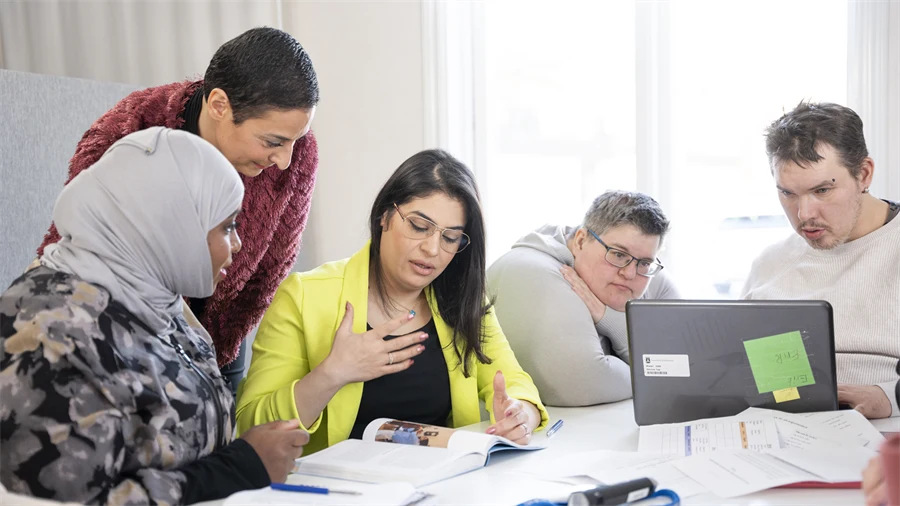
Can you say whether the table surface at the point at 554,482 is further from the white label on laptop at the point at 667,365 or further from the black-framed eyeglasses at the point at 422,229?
the black-framed eyeglasses at the point at 422,229

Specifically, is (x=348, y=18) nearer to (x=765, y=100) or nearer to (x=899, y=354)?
(x=765, y=100)

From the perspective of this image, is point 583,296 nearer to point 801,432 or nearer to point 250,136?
point 801,432

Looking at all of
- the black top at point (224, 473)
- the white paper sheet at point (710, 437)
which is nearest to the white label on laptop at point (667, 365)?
the white paper sheet at point (710, 437)

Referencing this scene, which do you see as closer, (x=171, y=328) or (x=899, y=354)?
(x=171, y=328)

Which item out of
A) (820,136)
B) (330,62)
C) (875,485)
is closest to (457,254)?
(820,136)

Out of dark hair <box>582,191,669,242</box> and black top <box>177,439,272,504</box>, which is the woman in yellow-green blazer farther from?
dark hair <box>582,191,669,242</box>

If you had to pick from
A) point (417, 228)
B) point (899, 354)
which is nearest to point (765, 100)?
point (899, 354)

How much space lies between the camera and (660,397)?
1.73 metres

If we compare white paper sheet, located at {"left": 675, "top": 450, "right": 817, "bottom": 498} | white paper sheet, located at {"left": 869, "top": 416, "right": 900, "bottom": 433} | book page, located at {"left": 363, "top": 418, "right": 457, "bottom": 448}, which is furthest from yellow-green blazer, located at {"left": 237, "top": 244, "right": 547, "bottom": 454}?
white paper sheet, located at {"left": 869, "top": 416, "right": 900, "bottom": 433}

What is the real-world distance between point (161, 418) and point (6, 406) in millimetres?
225

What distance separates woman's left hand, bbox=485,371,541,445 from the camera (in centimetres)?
167

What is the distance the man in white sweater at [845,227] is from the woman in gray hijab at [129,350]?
4.57ft

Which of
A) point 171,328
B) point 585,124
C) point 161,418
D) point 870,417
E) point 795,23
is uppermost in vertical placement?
point 795,23

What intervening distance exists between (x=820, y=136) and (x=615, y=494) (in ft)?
4.01
